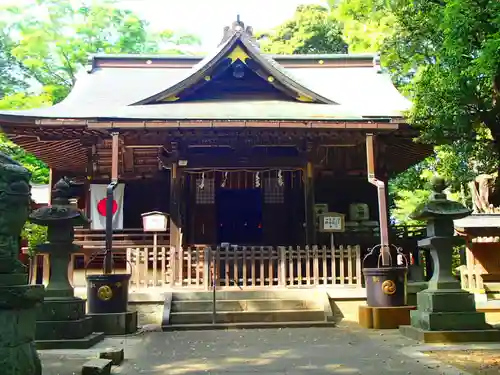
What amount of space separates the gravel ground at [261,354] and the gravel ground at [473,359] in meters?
0.31

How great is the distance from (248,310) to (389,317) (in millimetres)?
2714

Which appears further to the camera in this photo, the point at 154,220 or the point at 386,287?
the point at 154,220

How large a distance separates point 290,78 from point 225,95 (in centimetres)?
191

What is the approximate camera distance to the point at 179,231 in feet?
41.0

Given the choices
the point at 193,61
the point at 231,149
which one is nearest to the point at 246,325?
the point at 231,149

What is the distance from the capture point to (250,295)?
10164mm

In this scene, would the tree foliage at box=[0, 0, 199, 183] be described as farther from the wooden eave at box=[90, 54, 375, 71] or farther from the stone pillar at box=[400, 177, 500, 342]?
the stone pillar at box=[400, 177, 500, 342]

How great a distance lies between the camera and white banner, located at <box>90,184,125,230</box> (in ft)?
46.8

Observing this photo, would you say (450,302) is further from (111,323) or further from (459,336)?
(111,323)

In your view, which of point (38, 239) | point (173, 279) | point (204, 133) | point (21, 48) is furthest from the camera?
point (21, 48)

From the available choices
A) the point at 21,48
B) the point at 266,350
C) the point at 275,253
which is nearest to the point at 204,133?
the point at 275,253

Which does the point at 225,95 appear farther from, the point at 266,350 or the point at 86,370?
the point at 86,370

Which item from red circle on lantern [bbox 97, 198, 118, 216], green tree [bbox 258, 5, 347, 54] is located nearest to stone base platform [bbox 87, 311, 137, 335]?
red circle on lantern [bbox 97, 198, 118, 216]

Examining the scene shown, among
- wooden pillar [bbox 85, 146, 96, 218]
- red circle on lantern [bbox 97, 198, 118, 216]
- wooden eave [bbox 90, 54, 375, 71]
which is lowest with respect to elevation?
red circle on lantern [bbox 97, 198, 118, 216]
